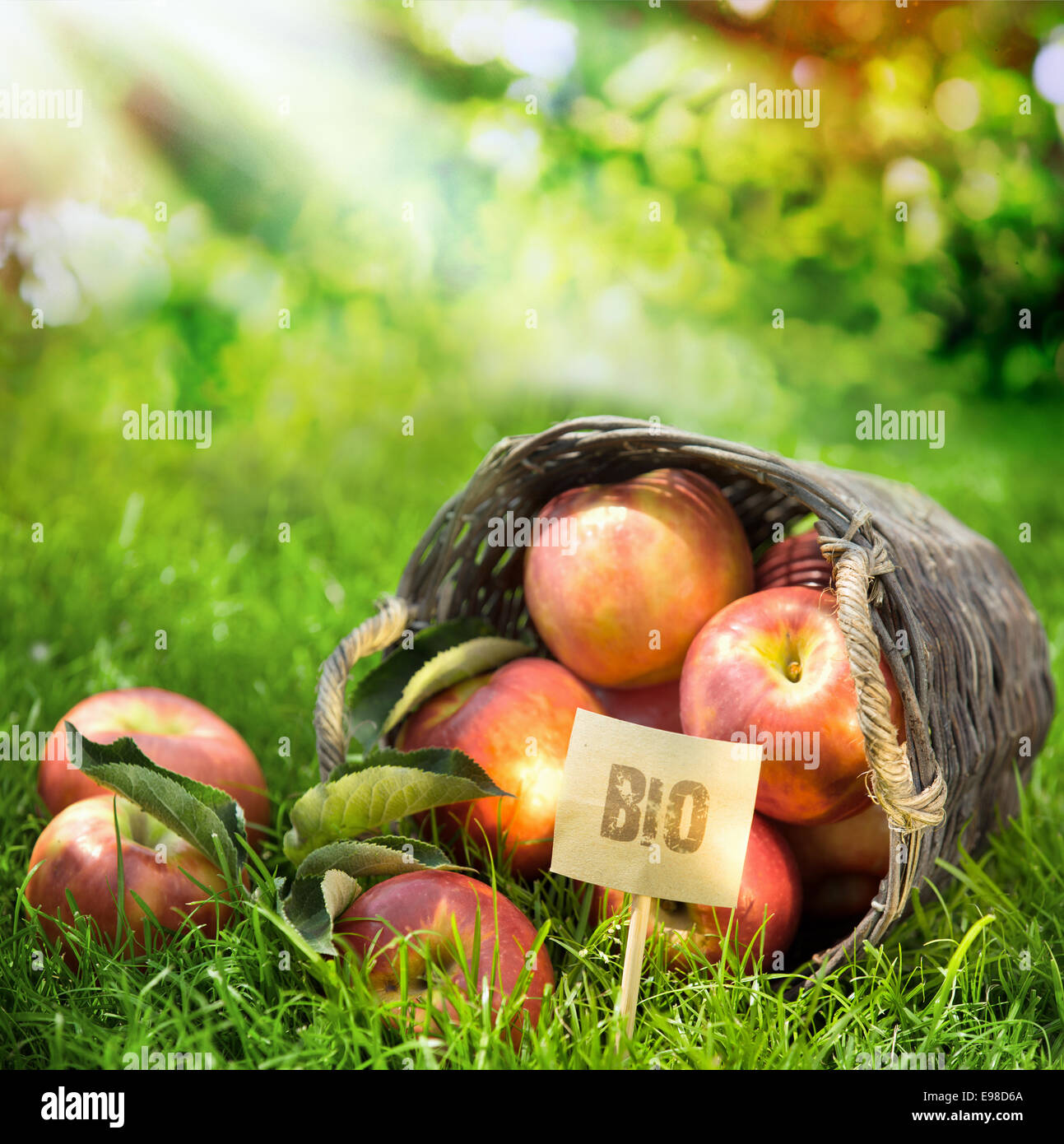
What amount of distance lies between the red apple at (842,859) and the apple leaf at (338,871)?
463 millimetres

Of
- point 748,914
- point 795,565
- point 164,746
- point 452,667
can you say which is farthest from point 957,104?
point 164,746

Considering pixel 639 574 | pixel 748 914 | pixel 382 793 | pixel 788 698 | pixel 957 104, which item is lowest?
pixel 748 914

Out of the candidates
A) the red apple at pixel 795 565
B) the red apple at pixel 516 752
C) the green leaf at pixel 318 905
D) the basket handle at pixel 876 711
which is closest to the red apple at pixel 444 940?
the green leaf at pixel 318 905

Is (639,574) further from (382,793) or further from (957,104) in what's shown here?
(957,104)

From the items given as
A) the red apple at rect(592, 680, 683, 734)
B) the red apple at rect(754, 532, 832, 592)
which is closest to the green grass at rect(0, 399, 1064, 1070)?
the red apple at rect(592, 680, 683, 734)

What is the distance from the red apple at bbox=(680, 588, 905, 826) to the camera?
3.51 ft

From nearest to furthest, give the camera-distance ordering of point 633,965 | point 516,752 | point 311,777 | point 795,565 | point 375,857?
point 633,965 < point 375,857 < point 516,752 < point 795,565 < point 311,777

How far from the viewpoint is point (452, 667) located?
1323mm

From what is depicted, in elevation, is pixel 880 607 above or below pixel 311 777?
above

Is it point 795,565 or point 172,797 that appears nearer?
point 172,797

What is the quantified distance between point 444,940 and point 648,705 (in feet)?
1.50

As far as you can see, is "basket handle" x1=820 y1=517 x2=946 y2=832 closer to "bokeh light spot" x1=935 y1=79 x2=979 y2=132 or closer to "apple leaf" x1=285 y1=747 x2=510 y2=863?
"apple leaf" x1=285 y1=747 x2=510 y2=863

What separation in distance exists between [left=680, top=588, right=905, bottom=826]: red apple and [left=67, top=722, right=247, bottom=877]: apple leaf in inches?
20.7
